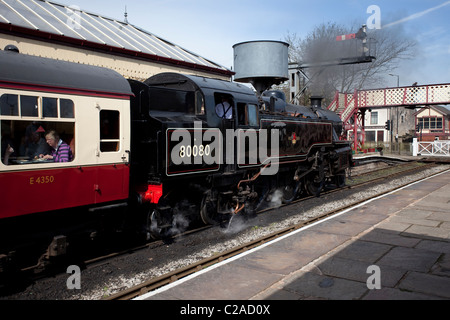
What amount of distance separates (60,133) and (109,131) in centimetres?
86

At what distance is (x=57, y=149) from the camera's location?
5.46 metres

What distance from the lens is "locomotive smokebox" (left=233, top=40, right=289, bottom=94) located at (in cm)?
1595

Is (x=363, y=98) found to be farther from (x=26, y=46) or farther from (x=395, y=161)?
(x=26, y=46)

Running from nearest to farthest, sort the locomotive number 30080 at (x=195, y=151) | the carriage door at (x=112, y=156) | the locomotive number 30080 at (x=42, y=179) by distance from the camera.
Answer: the locomotive number 30080 at (x=42, y=179) → the carriage door at (x=112, y=156) → the locomotive number 30080 at (x=195, y=151)

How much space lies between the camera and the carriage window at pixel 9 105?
4.80m

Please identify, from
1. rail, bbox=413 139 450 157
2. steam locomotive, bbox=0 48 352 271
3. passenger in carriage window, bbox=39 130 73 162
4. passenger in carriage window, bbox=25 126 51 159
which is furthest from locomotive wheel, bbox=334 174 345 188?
rail, bbox=413 139 450 157

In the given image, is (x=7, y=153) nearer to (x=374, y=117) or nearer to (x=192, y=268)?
(x=192, y=268)

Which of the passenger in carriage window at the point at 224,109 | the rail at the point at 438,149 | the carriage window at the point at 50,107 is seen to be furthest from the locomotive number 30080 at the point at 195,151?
the rail at the point at 438,149

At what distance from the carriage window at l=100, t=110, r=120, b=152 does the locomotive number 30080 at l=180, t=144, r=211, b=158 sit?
1.33 m

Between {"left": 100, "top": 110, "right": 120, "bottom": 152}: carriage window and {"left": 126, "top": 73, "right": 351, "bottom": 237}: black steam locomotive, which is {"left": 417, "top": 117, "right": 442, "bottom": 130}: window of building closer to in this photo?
{"left": 126, "top": 73, "right": 351, "bottom": 237}: black steam locomotive

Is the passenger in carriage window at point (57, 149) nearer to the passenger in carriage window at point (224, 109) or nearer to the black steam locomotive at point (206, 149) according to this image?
the black steam locomotive at point (206, 149)

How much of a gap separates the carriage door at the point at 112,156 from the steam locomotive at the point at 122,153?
2 centimetres

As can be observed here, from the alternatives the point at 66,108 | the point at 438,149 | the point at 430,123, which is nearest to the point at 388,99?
the point at 438,149
